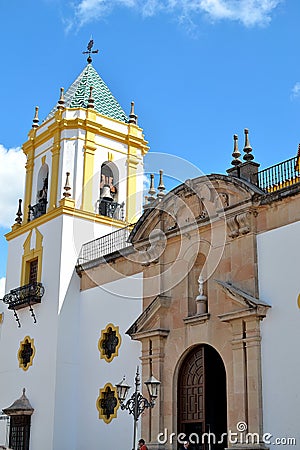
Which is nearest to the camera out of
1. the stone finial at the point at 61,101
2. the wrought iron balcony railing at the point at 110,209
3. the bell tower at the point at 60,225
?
the bell tower at the point at 60,225

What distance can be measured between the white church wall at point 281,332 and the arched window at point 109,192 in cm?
816

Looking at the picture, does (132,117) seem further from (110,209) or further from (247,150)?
(247,150)

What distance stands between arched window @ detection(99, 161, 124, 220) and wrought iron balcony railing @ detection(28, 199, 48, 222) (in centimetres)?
195

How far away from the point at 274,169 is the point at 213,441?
6.16m

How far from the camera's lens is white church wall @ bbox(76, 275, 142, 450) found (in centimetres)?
1747

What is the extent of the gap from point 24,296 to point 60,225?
8.65 ft

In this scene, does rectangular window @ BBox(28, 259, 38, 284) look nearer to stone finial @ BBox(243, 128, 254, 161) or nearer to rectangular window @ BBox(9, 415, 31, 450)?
rectangular window @ BBox(9, 415, 31, 450)

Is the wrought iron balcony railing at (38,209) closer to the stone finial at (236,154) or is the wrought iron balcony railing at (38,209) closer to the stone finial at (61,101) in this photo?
the stone finial at (61,101)

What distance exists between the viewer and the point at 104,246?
20.2m

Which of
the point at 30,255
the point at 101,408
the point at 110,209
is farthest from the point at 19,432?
the point at 110,209

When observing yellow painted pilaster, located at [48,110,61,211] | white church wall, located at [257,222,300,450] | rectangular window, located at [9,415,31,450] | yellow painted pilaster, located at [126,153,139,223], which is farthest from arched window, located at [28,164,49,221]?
white church wall, located at [257,222,300,450]

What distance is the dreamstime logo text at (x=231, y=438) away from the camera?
1321 centimetres

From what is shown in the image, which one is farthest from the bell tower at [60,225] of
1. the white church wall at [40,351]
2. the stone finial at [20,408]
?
the stone finial at [20,408]

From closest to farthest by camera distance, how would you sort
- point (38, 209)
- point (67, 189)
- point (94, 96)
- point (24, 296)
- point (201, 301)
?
point (201, 301), point (67, 189), point (24, 296), point (38, 209), point (94, 96)
